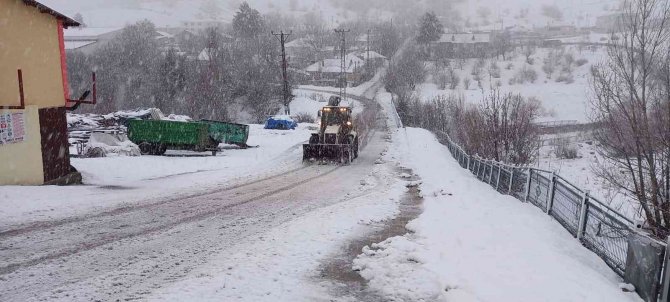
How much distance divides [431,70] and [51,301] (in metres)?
89.1

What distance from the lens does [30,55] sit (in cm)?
1409

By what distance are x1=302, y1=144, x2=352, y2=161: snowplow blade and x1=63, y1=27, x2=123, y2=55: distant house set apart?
2924 inches

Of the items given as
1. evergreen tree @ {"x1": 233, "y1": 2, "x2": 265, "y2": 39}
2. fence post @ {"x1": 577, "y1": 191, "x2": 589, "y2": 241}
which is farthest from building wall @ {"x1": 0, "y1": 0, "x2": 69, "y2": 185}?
evergreen tree @ {"x1": 233, "y1": 2, "x2": 265, "y2": 39}

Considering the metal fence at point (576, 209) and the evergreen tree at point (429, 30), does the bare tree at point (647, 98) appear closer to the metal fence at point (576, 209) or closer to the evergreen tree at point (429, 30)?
the metal fence at point (576, 209)

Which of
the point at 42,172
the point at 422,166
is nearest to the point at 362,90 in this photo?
the point at 422,166

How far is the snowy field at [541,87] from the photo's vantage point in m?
67.2

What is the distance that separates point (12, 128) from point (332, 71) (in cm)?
7565

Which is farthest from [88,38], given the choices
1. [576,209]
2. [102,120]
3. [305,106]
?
[576,209]

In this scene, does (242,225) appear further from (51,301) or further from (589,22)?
(589,22)

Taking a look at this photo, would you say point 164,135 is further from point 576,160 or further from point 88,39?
point 88,39

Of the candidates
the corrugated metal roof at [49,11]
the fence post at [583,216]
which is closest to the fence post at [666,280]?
the fence post at [583,216]

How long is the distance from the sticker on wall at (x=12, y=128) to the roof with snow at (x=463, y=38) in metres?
99.8

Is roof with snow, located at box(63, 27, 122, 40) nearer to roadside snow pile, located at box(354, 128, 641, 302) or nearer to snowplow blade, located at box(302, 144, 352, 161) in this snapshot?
snowplow blade, located at box(302, 144, 352, 161)

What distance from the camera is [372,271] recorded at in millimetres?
7789
